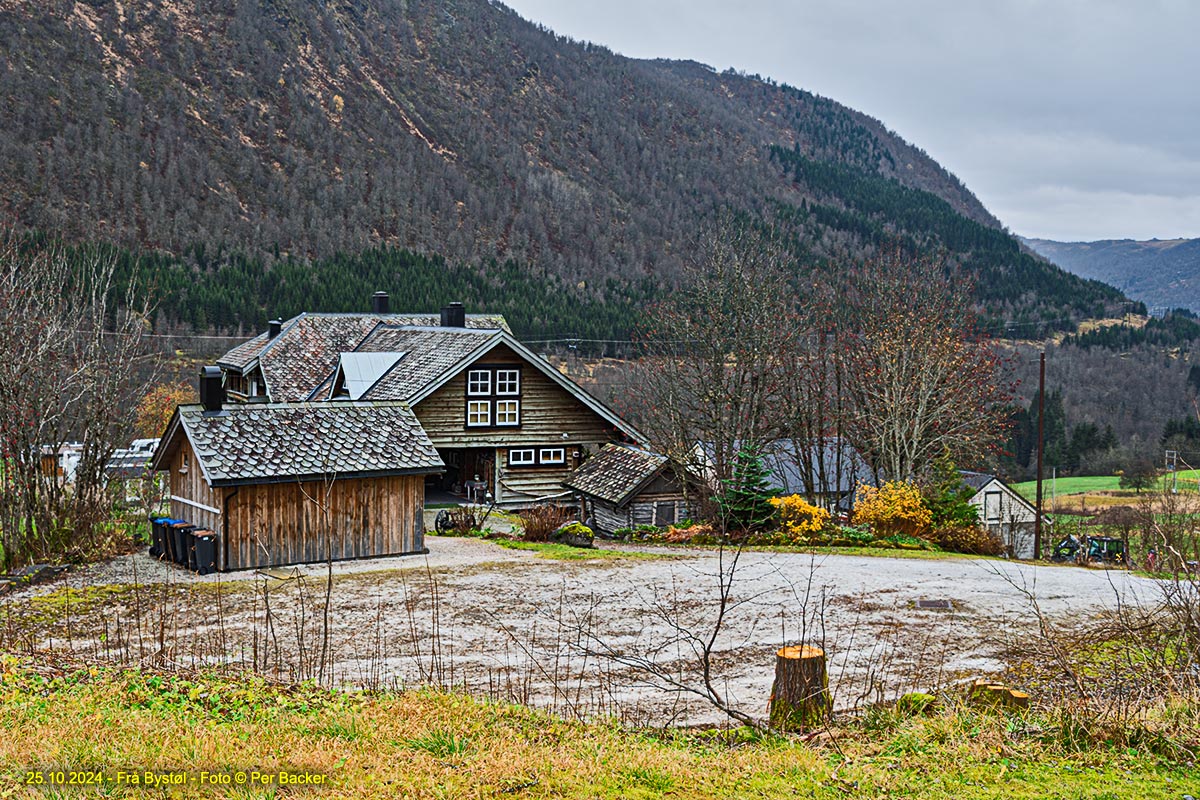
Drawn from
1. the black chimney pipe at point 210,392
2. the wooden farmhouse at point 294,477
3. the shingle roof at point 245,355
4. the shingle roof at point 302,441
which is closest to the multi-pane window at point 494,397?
the shingle roof at point 302,441

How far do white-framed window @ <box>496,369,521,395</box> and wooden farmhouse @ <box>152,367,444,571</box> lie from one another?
996cm

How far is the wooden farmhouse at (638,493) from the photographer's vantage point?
2888 centimetres

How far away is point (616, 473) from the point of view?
30094 mm

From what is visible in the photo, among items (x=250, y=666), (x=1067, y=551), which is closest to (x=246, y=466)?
(x=250, y=666)

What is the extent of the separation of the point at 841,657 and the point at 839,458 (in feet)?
77.3

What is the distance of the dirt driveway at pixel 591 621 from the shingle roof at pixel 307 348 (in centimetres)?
1826

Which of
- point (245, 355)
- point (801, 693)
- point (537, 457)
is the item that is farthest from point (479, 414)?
point (801, 693)

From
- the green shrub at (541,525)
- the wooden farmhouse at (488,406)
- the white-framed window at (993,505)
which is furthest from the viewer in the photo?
Answer: the white-framed window at (993,505)

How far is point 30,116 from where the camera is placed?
137 m

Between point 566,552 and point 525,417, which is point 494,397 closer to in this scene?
point 525,417

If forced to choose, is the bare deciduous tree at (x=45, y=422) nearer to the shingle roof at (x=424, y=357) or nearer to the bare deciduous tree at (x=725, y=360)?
the shingle roof at (x=424, y=357)

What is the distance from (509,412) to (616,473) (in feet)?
14.6

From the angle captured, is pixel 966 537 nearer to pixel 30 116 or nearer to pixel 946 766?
pixel 946 766

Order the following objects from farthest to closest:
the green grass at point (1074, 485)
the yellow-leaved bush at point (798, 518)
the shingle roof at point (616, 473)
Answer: the green grass at point (1074, 485) → the shingle roof at point (616, 473) → the yellow-leaved bush at point (798, 518)
